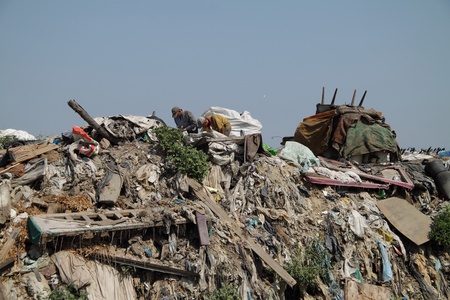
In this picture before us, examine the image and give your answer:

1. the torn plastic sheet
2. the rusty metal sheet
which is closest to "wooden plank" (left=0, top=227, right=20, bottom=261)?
the torn plastic sheet

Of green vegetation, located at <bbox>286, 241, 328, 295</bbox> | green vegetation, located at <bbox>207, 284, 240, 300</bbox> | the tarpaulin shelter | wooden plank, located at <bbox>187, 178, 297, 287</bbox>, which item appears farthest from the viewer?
the tarpaulin shelter

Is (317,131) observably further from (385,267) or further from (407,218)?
(385,267)

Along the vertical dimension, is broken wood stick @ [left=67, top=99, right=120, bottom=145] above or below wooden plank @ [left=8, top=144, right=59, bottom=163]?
above

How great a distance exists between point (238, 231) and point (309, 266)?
152 centimetres

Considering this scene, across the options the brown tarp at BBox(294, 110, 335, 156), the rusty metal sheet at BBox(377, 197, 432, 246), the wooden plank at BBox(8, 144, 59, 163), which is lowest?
the wooden plank at BBox(8, 144, 59, 163)

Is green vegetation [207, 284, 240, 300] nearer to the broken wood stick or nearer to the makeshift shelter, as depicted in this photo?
the broken wood stick

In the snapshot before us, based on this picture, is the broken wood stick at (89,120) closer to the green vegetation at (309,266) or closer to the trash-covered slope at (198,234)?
the trash-covered slope at (198,234)

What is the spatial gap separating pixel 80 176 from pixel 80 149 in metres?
0.69

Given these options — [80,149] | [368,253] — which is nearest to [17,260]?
[80,149]

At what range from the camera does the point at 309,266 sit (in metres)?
9.45

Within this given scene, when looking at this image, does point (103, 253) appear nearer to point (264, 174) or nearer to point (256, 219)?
point (256, 219)

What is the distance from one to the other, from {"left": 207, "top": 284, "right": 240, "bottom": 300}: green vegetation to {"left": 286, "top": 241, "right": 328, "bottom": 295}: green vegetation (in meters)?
1.46

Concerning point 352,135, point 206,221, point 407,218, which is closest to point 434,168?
point 407,218

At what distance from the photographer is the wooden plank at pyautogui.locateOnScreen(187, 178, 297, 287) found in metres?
9.10
